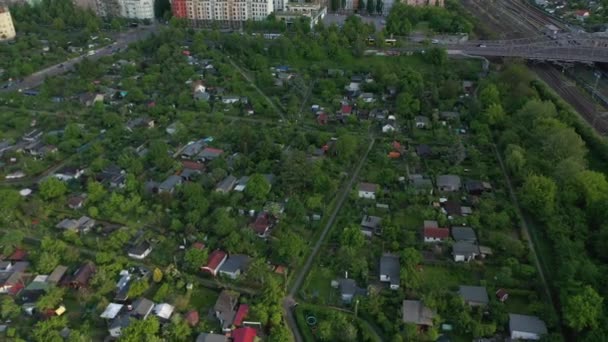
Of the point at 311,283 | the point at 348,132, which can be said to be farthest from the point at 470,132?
the point at 311,283

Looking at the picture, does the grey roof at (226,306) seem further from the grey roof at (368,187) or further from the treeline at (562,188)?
the treeline at (562,188)

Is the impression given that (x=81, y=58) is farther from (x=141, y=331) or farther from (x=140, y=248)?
(x=141, y=331)

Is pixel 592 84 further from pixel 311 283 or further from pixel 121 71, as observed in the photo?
pixel 121 71

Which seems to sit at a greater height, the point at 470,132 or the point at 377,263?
the point at 470,132

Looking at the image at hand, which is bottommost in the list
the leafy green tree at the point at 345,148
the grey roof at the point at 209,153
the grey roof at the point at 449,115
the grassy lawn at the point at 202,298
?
the grassy lawn at the point at 202,298

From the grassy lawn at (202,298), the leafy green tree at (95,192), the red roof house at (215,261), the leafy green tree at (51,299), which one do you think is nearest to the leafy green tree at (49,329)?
the leafy green tree at (51,299)
